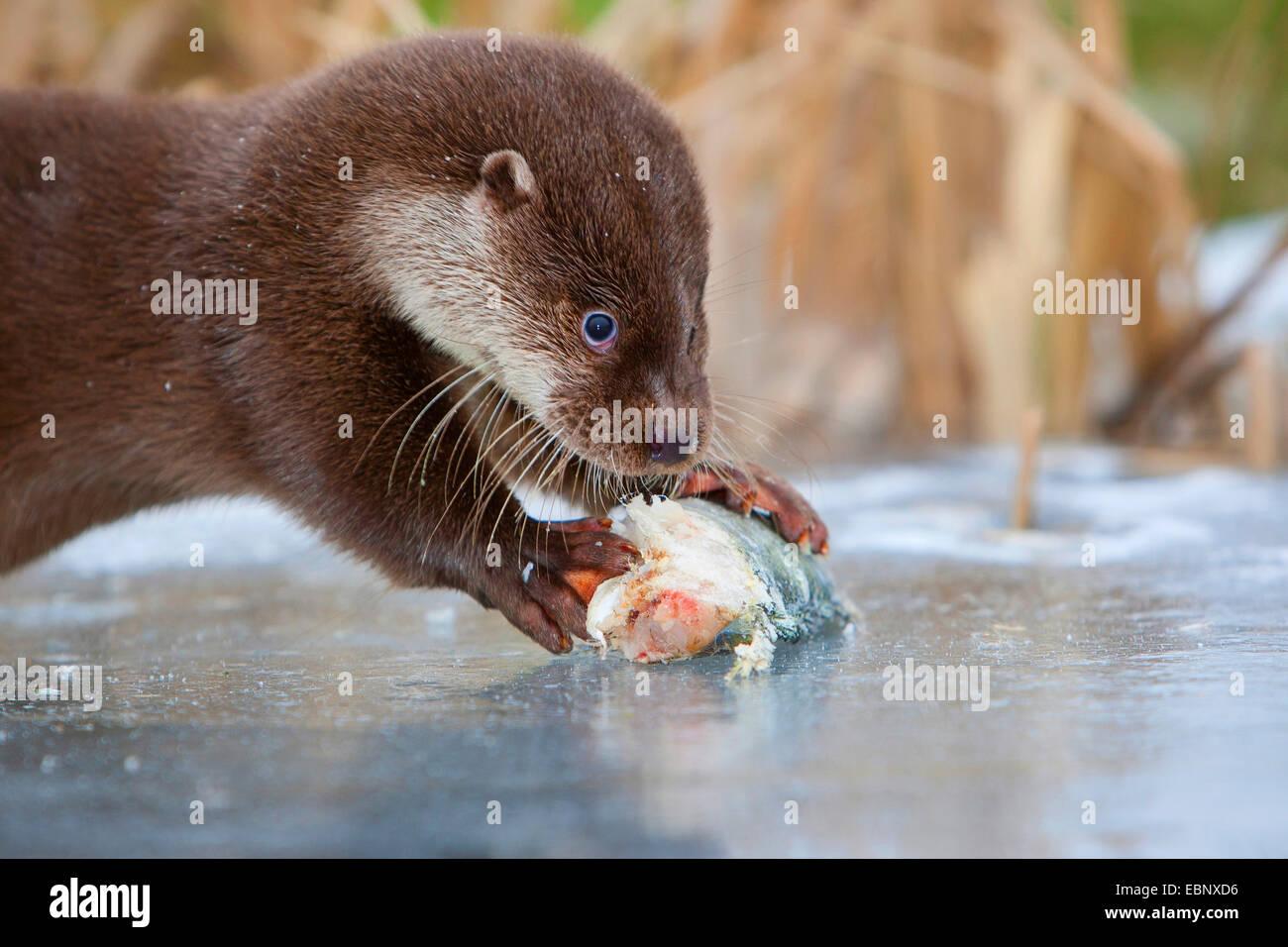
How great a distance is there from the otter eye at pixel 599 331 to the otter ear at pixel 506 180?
0.22 m

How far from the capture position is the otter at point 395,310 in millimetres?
2221

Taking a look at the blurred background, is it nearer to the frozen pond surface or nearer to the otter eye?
the frozen pond surface

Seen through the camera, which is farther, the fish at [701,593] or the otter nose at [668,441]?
Answer: the otter nose at [668,441]

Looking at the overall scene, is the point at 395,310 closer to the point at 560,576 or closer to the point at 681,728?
the point at 560,576

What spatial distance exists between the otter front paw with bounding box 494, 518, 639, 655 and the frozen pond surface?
0.05m

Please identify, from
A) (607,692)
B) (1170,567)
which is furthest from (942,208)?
(607,692)

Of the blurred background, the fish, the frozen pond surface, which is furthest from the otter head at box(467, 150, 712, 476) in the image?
the blurred background

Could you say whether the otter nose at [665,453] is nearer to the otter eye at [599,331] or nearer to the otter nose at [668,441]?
the otter nose at [668,441]

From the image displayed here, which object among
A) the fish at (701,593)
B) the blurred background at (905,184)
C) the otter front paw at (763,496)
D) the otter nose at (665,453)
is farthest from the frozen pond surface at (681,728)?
the blurred background at (905,184)

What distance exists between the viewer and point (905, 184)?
18.8 ft

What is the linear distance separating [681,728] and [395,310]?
1104mm

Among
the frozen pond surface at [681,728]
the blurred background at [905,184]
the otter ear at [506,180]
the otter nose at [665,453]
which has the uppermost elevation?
the blurred background at [905,184]

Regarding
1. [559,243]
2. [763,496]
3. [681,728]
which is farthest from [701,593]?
[559,243]

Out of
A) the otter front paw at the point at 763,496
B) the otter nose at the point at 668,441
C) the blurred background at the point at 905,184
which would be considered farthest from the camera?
the blurred background at the point at 905,184
